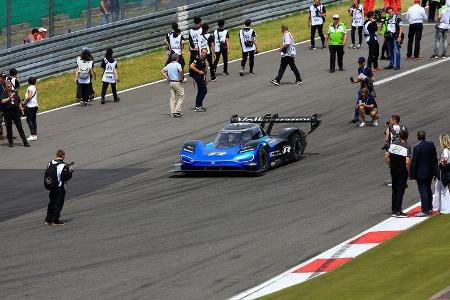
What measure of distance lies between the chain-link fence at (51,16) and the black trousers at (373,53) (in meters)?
9.09

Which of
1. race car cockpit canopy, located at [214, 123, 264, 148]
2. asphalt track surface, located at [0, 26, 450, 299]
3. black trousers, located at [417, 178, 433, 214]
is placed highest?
black trousers, located at [417, 178, 433, 214]

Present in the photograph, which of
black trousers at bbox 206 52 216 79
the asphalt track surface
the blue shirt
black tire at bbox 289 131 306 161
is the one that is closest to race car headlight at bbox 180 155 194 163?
the asphalt track surface

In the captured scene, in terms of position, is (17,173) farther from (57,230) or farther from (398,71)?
(398,71)

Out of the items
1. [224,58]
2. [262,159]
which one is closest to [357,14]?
[224,58]

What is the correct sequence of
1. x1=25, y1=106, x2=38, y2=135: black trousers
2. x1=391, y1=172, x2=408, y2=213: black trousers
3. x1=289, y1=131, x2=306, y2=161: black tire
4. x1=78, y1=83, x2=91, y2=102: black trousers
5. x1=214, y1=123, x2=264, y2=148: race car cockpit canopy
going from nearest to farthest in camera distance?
1. x1=391, y1=172, x2=408, y2=213: black trousers
2. x1=214, y1=123, x2=264, y2=148: race car cockpit canopy
3. x1=289, y1=131, x2=306, y2=161: black tire
4. x1=25, y1=106, x2=38, y2=135: black trousers
5. x1=78, y1=83, x2=91, y2=102: black trousers

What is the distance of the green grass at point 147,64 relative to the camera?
38188 millimetres

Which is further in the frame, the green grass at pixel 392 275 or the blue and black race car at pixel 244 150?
the blue and black race car at pixel 244 150

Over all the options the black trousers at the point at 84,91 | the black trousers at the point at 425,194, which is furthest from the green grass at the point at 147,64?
the black trousers at the point at 425,194

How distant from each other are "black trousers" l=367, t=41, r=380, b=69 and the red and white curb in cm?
1563

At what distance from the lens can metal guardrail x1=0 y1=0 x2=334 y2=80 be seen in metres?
38.8

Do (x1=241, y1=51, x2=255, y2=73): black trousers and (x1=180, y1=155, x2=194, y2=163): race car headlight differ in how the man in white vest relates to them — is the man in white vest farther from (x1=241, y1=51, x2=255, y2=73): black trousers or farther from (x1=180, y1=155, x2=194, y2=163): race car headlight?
(x1=180, y1=155, x2=194, y2=163): race car headlight

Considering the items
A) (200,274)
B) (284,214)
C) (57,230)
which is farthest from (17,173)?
(200,274)

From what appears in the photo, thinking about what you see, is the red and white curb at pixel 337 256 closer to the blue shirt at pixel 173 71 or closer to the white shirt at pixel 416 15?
the blue shirt at pixel 173 71

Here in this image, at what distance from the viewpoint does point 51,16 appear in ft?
Answer: 131
